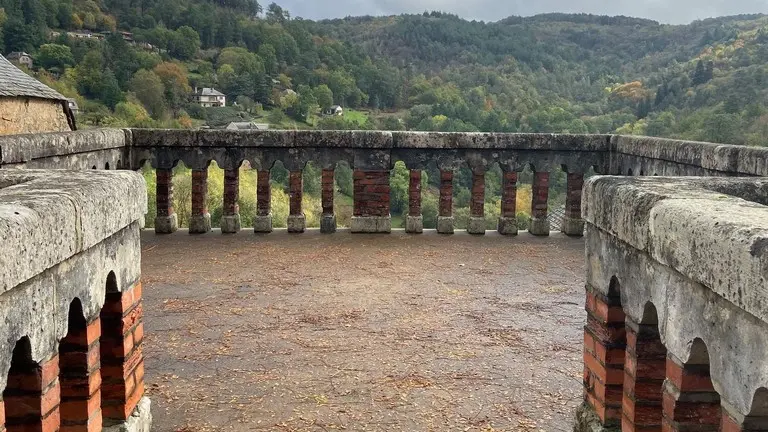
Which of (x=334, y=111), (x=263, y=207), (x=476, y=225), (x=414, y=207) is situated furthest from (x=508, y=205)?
(x=334, y=111)

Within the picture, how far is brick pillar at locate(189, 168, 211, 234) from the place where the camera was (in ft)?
33.0

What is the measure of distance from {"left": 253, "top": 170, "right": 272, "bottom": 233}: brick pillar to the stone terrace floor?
2.58ft

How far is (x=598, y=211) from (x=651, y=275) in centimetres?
73

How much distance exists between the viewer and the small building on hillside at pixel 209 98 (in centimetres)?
6412

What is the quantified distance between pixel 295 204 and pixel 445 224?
6.80ft

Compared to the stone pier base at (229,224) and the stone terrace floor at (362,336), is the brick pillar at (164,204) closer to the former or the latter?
the stone pier base at (229,224)

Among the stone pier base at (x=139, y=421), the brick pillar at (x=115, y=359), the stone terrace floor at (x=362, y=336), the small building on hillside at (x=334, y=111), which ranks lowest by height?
the stone terrace floor at (x=362, y=336)

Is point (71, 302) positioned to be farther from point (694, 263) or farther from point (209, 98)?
point (209, 98)

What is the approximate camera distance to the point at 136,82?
6025 centimetres

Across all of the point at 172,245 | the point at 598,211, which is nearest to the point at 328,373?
the point at 598,211

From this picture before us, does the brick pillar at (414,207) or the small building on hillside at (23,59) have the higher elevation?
the small building on hillside at (23,59)

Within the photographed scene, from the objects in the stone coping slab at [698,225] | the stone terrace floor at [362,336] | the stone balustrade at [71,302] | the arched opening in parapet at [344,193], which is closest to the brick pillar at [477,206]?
the stone terrace floor at [362,336]

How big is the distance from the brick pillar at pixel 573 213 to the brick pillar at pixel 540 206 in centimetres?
28

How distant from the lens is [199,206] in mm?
10109
